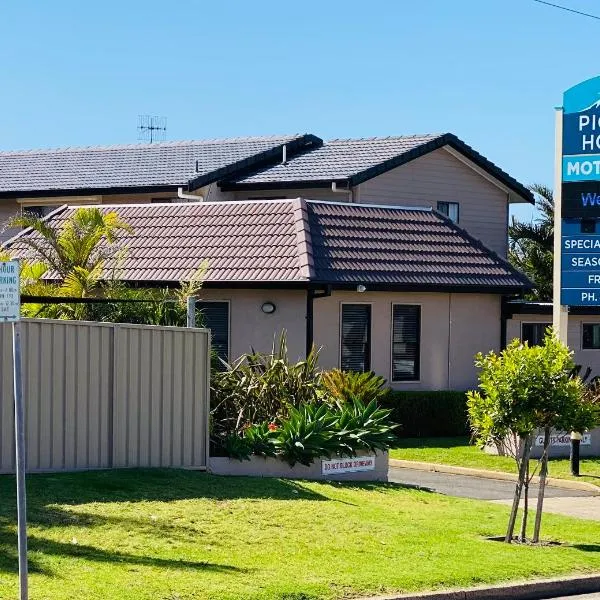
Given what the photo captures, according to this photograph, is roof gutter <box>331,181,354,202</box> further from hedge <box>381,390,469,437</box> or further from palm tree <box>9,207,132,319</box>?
palm tree <box>9,207,132,319</box>

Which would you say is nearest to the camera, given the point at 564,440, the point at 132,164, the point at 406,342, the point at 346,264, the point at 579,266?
the point at 579,266

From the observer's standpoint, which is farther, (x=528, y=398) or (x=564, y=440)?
(x=564, y=440)

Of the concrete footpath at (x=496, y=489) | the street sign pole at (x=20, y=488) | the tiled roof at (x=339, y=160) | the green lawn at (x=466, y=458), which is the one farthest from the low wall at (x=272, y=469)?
the tiled roof at (x=339, y=160)

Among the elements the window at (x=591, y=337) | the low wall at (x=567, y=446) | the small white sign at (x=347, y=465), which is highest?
the window at (x=591, y=337)

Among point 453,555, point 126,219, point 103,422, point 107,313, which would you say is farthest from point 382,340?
point 453,555

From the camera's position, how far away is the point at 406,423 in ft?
92.6

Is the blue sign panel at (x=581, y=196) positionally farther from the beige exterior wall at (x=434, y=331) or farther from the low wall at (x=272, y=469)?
the beige exterior wall at (x=434, y=331)

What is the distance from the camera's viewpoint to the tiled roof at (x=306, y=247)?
28.1 meters

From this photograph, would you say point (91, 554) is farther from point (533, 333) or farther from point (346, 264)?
point (533, 333)

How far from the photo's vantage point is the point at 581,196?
22.9 metres

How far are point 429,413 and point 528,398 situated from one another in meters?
13.8

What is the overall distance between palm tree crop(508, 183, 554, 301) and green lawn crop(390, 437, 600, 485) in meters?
17.4

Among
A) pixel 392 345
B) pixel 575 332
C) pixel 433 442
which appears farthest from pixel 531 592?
pixel 575 332

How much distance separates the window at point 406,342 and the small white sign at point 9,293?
64.4 feet
